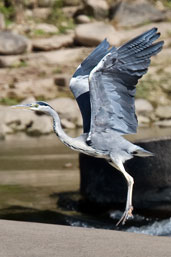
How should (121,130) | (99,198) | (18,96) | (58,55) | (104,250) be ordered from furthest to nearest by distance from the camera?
(58,55) → (18,96) → (99,198) → (121,130) → (104,250)

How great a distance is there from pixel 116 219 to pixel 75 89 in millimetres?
1847

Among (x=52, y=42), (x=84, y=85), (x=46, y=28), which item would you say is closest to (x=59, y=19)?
(x=46, y=28)

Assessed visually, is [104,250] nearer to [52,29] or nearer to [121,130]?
[121,130]

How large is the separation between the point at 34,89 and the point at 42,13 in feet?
23.9

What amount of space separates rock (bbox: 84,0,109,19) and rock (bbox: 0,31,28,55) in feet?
14.5

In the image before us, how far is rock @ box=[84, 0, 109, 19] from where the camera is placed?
79.5 feet

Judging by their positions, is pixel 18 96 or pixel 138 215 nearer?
pixel 138 215

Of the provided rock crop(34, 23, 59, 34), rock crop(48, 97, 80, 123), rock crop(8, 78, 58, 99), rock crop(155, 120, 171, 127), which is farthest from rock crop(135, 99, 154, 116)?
rock crop(34, 23, 59, 34)

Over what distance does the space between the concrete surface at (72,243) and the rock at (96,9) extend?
20.5 metres

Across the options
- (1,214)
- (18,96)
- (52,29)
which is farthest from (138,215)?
(52,29)

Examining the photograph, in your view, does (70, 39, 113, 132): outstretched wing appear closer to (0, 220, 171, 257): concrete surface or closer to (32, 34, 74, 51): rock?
(0, 220, 171, 257): concrete surface

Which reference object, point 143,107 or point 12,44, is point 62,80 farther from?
point 143,107

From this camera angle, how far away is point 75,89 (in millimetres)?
5496

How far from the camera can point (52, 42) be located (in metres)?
21.2
